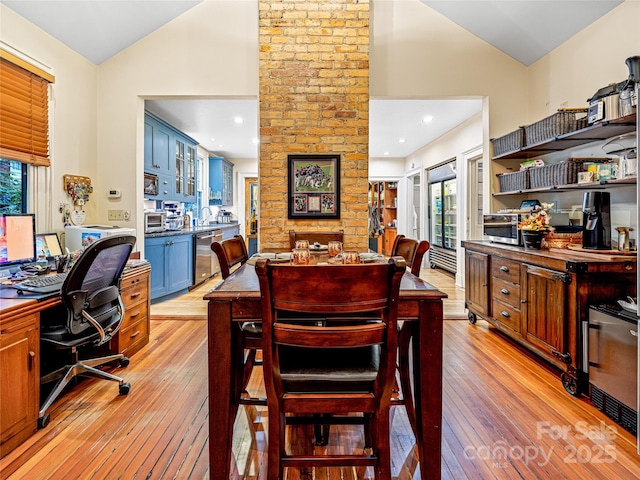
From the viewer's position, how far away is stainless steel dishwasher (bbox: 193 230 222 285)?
17.9 ft

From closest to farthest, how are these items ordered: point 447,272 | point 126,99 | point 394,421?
point 394,421 → point 126,99 → point 447,272

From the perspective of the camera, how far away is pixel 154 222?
463cm

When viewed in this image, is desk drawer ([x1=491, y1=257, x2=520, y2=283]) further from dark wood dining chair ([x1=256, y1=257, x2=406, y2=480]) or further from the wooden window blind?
the wooden window blind

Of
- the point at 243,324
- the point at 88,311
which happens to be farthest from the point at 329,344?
the point at 88,311

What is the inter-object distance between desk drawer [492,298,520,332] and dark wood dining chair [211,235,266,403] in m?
2.09

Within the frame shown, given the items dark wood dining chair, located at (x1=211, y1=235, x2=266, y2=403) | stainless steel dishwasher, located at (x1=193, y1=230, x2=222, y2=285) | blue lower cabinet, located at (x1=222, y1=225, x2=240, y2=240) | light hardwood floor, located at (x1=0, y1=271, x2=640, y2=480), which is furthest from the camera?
blue lower cabinet, located at (x1=222, y1=225, x2=240, y2=240)

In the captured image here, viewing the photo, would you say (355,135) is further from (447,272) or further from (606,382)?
(447,272)

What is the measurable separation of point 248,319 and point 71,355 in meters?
1.59

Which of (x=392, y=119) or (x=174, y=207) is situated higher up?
(x=392, y=119)

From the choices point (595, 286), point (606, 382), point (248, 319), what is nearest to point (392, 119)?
point (595, 286)

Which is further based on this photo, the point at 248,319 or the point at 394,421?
the point at 394,421

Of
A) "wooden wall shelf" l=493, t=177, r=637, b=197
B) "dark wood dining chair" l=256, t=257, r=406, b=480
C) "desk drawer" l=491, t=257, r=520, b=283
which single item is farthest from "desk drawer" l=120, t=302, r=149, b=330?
"wooden wall shelf" l=493, t=177, r=637, b=197

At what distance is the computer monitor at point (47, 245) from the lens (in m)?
2.56

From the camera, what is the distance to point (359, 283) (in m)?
1.11
